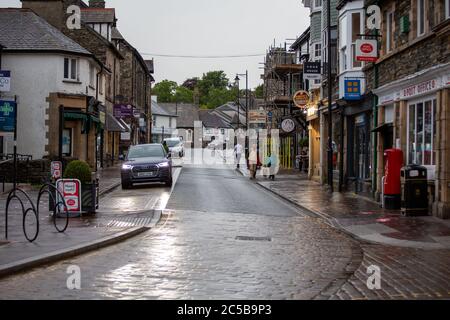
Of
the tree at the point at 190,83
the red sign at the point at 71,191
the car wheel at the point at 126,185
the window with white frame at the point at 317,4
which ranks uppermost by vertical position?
the tree at the point at 190,83

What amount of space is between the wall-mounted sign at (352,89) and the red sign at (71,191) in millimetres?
12128

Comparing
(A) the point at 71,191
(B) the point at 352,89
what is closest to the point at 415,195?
(B) the point at 352,89

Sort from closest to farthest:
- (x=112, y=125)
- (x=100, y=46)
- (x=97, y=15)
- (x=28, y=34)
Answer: (x=28, y=34) → (x=112, y=125) → (x=100, y=46) → (x=97, y=15)

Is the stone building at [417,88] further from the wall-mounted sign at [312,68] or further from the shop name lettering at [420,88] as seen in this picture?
the wall-mounted sign at [312,68]

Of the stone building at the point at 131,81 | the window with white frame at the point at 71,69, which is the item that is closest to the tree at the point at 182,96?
the stone building at the point at 131,81

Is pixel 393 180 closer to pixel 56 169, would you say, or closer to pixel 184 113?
pixel 56 169

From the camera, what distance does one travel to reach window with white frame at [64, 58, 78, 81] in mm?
33094

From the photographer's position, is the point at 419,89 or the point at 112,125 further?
the point at 112,125

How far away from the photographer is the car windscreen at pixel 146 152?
84.2 feet

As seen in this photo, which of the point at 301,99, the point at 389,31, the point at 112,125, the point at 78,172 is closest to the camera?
the point at 78,172

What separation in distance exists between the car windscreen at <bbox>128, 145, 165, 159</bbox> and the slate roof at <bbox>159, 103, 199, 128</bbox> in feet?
293

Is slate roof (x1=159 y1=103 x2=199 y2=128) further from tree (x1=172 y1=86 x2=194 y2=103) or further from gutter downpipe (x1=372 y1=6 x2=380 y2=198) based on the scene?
gutter downpipe (x1=372 y1=6 x2=380 y2=198)

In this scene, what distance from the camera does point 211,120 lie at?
124m

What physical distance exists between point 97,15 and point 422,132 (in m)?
36.1
